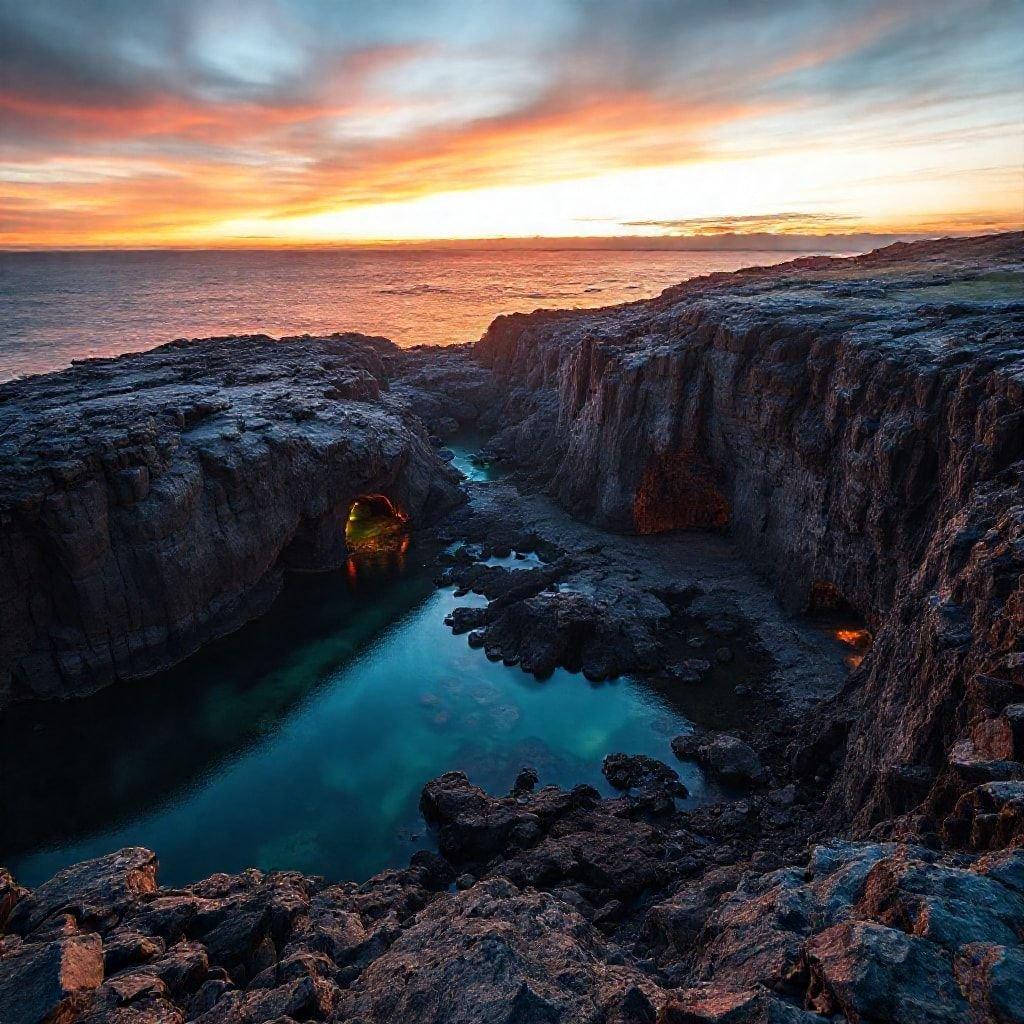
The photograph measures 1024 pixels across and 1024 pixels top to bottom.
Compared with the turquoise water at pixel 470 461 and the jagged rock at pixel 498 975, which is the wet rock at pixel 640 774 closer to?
the jagged rock at pixel 498 975

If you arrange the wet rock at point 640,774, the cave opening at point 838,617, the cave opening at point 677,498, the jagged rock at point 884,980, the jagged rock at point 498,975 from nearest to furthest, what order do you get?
1. the jagged rock at point 884,980
2. the jagged rock at point 498,975
3. the wet rock at point 640,774
4. the cave opening at point 838,617
5. the cave opening at point 677,498

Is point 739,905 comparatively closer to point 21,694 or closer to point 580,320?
point 21,694

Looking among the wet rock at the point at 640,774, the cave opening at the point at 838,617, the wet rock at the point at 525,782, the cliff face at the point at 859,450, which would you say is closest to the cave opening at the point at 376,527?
the cliff face at the point at 859,450

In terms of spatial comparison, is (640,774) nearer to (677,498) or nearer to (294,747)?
(294,747)

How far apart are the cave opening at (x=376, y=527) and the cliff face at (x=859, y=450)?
13404 millimetres

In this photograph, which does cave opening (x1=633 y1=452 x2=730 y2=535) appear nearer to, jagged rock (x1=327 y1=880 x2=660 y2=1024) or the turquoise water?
the turquoise water

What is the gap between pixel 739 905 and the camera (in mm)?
13961

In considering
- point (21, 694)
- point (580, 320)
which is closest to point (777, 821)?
point (21, 694)

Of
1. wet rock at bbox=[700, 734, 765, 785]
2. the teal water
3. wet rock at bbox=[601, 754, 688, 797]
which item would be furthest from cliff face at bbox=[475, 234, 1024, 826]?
the teal water

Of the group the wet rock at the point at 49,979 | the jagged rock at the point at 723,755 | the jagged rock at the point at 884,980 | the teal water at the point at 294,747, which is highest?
the jagged rock at the point at 884,980

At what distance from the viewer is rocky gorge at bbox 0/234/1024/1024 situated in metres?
12.6

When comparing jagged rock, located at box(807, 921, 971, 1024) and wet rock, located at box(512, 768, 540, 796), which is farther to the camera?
wet rock, located at box(512, 768, 540, 796)

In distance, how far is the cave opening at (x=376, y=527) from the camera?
50.5m

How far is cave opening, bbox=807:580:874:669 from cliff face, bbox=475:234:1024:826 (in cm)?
33
